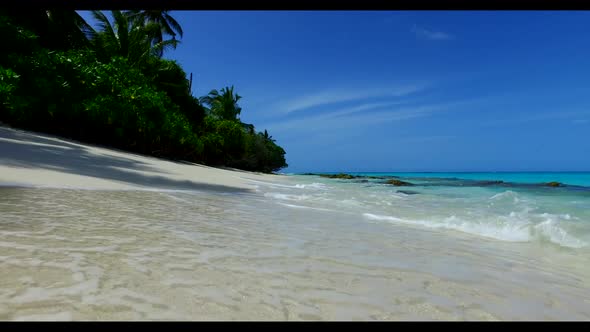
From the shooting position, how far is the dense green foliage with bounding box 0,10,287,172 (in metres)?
11.7

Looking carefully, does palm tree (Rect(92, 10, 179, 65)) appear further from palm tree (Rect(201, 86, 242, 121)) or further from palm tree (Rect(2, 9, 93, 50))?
palm tree (Rect(201, 86, 242, 121))

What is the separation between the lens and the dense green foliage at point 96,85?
38.4 ft

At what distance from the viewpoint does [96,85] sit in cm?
1472

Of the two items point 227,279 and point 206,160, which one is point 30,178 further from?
point 206,160

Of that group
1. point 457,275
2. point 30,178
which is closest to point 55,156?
point 30,178

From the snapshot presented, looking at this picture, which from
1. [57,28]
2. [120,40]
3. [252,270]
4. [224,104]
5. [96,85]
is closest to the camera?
[252,270]

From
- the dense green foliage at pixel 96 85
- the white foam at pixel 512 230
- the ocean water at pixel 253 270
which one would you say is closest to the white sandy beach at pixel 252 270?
the ocean water at pixel 253 270

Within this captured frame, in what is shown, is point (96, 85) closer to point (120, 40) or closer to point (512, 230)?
point (120, 40)

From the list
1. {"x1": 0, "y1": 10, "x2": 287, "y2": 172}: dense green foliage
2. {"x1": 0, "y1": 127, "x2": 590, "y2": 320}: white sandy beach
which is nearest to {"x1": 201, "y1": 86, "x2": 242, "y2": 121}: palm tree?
{"x1": 0, "y1": 10, "x2": 287, "y2": 172}: dense green foliage

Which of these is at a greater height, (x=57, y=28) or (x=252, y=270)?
(x=57, y=28)

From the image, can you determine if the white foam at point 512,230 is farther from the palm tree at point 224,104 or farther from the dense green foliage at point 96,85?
the palm tree at point 224,104

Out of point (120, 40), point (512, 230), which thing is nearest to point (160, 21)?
point (120, 40)

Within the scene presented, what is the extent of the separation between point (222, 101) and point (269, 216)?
33.5m

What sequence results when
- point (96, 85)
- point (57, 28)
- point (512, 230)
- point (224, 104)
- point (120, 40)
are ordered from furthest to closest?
point (224, 104), point (120, 40), point (57, 28), point (96, 85), point (512, 230)
